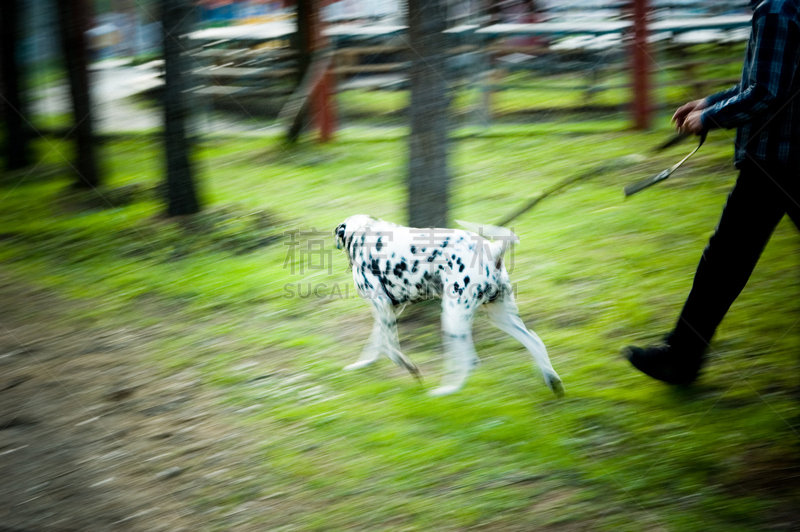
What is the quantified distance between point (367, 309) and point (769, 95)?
3.40 metres

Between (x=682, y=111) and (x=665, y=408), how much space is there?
1608 mm

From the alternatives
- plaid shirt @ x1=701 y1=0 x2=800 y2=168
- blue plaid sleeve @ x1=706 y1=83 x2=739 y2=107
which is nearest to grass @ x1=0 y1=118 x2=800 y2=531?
plaid shirt @ x1=701 y1=0 x2=800 y2=168

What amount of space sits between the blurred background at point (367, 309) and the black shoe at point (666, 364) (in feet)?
0.42

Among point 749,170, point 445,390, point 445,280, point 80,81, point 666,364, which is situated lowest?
point 445,390

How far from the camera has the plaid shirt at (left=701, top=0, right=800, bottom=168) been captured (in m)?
3.17

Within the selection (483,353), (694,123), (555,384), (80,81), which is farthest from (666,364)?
(80,81)

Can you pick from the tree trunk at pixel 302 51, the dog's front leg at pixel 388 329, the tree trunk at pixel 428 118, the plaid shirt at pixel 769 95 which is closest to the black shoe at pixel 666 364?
the plaid shirt at pixel 769 95

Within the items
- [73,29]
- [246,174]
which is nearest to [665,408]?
[246,174]

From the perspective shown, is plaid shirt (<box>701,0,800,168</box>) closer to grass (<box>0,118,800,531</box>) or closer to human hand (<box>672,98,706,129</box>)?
human hand (<box>672,98,706,129</box>)

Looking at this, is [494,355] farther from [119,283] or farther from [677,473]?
[119,283]

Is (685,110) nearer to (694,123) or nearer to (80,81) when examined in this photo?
(694,123)

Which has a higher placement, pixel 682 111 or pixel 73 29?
pixel 73 29

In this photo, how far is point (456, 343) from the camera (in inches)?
164

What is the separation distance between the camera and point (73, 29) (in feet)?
30.8
